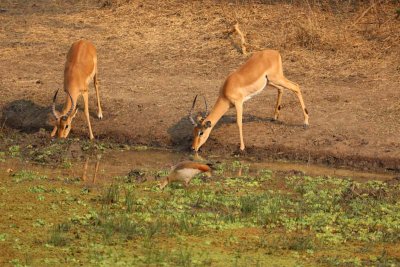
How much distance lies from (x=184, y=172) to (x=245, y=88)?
322cm

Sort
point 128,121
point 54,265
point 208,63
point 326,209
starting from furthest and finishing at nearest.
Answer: point 208,63 < point 128,121 < point 326,209 < point 54,265

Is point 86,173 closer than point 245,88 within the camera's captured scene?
Yes

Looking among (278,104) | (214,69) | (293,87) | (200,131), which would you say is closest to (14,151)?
(200,131)

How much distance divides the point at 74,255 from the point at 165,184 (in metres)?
2.31

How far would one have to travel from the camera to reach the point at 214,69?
13.8m

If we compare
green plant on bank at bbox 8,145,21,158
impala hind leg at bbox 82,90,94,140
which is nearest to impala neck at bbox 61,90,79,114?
impala hind leg at bbox 82,90,94,140

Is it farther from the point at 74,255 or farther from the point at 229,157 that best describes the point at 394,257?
the point at 229,157

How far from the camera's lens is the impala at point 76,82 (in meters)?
11.9

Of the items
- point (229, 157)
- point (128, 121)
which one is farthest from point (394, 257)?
point (128, 121)

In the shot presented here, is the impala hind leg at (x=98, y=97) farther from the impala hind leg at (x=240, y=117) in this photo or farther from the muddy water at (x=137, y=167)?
the impala hind leg at (x=240, y=117)

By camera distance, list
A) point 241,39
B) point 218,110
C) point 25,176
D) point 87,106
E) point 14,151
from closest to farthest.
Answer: point 25,176 → point 14,151 → point 218,110 → point 87,106 → point 241,39

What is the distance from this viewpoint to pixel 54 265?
6754 millimetres

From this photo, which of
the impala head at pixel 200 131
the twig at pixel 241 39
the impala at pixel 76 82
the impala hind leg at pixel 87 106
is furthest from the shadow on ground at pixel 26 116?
the twig at pixel 241 39

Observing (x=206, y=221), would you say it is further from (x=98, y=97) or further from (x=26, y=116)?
(x=26, y=116)
